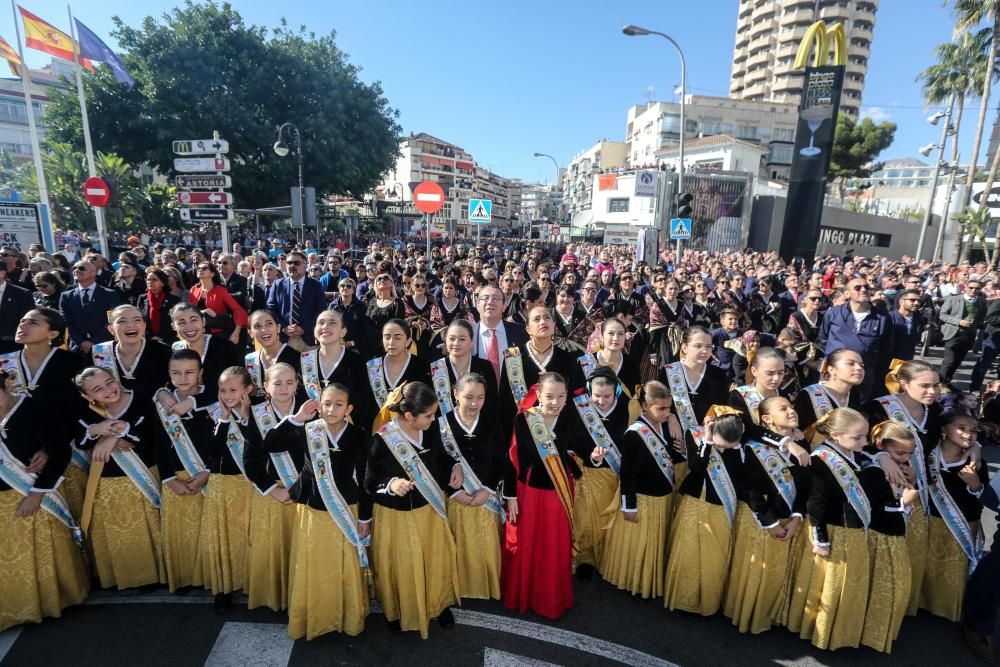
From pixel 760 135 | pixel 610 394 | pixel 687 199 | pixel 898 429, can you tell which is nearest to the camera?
pixel 898 429

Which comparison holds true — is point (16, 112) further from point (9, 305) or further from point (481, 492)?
point (481, 492)

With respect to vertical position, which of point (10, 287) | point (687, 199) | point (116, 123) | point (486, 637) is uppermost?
point (116, 123)

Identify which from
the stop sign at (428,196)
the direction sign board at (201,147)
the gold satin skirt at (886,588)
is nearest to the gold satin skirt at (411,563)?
the gold satin skirt at (886,588)

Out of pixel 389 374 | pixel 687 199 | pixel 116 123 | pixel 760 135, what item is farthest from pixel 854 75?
pixel 389 374

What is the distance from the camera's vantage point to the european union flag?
543 inches

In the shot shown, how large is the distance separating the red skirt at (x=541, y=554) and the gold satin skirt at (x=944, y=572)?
2217mm

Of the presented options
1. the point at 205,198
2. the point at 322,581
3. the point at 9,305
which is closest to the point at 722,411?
the point at 322,581

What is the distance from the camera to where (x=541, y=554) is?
306cm

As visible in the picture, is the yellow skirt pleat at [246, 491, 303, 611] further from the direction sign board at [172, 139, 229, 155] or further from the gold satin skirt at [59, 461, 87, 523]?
the direction sign board at [172, 139, 229, 155]

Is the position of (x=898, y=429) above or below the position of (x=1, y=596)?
above

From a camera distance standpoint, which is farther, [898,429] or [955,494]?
[955,494]

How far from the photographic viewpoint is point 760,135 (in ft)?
176

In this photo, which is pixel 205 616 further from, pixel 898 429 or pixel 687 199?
pixel 687 199

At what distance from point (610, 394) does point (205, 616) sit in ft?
9.16
